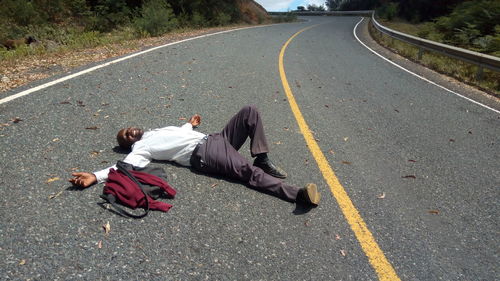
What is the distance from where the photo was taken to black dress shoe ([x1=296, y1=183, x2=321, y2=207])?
3.46m

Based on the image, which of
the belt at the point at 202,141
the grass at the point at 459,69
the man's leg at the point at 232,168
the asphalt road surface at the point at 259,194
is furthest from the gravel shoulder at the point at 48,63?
the grass at the point at 459,69

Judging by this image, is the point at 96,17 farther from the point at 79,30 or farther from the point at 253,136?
the point at 253,136

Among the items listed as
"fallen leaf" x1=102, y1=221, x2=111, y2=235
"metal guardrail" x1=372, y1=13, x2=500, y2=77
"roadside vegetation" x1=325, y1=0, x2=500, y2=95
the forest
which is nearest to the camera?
"fallen leaf" x1=102, y1=221, x2=111, y2=235

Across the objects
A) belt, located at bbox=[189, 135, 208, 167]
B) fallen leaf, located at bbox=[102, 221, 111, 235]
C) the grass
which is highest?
belt, located at bbox=[189, 135, 208, 167]

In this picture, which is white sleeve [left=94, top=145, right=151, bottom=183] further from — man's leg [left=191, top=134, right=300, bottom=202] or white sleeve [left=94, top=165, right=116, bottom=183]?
man's leg [left=191, top=134, right=300, bottom=202]

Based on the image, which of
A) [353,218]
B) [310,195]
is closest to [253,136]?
[310,195]

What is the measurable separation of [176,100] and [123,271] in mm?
4172

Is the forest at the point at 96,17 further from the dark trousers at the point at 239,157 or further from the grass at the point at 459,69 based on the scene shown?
the dark trousers at the point at 239,157

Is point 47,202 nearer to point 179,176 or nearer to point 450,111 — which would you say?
point 179,176

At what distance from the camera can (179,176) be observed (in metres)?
3.89

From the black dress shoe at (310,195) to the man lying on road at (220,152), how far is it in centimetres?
Result: 6

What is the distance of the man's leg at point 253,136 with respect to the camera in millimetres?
4133

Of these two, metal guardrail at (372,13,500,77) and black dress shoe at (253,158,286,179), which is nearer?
black dress shoe at (253,158,286,179)

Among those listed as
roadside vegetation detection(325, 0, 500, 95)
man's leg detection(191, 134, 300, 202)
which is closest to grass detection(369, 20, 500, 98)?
roadside vegetation detection(325, 0, 500, 95)
